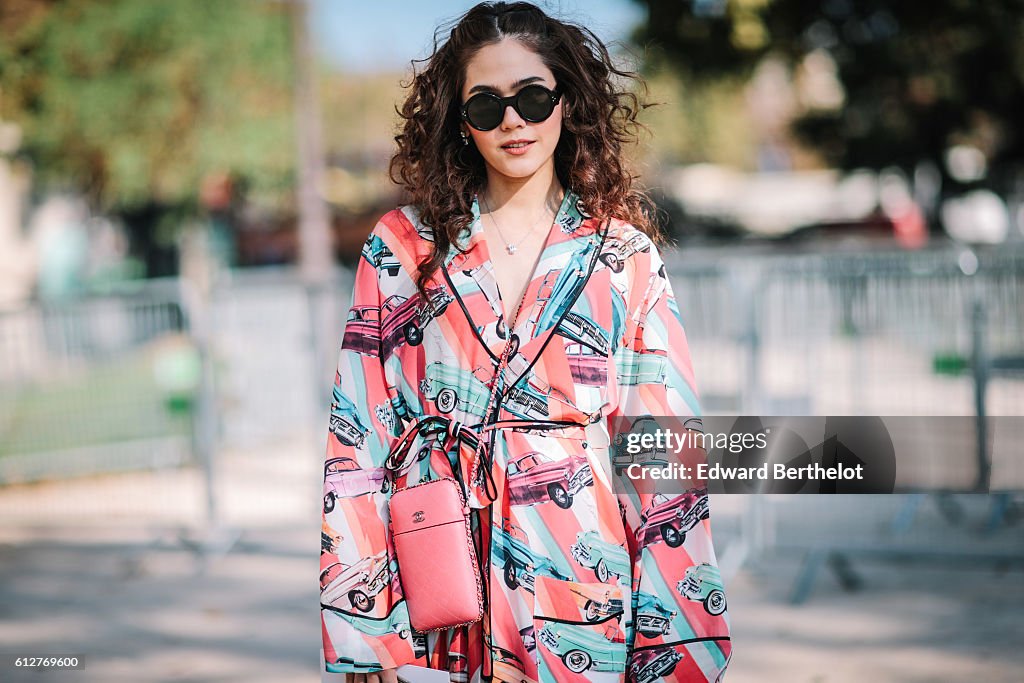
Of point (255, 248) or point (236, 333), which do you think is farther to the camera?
point (255, 248)

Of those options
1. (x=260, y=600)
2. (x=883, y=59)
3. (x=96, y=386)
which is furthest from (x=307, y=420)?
(x=883, y=59)

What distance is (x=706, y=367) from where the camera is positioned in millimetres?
7270

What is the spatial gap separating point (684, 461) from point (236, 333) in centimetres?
582

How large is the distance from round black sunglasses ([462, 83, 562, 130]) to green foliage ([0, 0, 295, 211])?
12805mm

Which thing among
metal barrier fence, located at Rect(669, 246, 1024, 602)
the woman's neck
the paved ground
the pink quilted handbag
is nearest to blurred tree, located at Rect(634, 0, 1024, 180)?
metal barrier fence, located at Rect(669, 246, 1024, 602)

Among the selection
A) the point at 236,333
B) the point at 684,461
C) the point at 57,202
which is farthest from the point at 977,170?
the point at 684,461

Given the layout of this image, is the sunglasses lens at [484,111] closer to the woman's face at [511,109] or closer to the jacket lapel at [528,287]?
the woman's face at [511,109]

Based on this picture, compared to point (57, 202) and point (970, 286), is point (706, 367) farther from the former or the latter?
point (57, 202)

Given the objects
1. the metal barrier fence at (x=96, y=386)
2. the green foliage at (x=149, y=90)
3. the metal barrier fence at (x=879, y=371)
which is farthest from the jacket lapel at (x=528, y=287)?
the green foliage at (x=149, y=90)

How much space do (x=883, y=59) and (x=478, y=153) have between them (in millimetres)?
18314

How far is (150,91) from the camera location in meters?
15.4

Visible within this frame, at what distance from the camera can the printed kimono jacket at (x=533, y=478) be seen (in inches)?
88.0

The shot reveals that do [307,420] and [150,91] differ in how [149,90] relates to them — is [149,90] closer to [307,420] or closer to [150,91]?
[150,91]

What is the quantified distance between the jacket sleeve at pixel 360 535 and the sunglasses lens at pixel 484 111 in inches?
21.3
